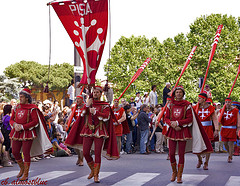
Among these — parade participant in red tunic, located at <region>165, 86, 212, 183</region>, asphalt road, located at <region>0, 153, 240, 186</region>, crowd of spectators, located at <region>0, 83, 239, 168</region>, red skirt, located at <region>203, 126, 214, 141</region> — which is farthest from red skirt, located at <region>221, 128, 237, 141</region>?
parade participant in red tunic, located at <region>165, 86, 212, 183</region>

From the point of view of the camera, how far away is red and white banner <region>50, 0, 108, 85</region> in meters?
9.23

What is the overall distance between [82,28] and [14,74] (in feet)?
214

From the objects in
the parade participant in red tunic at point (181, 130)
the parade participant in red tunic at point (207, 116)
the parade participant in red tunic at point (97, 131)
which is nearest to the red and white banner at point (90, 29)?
the parade participant in red tunic at point (97, 131)

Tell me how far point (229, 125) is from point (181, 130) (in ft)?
17.1

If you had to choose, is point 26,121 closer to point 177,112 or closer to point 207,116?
point 177,112

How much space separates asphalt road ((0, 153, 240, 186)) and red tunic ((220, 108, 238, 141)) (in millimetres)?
1081

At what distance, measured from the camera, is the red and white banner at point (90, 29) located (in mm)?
9234

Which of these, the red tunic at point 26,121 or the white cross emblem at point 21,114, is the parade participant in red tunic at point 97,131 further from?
the white cross emblem at point 21,114

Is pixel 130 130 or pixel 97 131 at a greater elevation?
pixel 97 131

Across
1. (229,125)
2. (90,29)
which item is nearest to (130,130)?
(229,125)

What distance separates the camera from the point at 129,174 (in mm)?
10617

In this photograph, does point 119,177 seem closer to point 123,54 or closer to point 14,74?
point 123,54

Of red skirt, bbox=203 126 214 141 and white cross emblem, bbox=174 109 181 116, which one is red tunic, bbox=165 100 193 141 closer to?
white cross emblem, bbox=174 109 181 116

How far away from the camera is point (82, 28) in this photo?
927 centimetres
